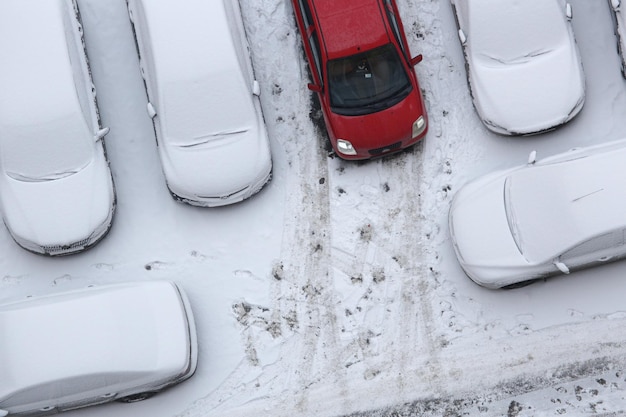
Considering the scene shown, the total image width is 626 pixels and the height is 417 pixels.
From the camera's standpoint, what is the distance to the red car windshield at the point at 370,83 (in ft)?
26.6

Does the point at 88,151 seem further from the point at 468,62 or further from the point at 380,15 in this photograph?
the point at 468,62

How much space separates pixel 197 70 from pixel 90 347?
A: 3218 millimetres

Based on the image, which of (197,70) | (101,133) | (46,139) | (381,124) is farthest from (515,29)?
(46,139)

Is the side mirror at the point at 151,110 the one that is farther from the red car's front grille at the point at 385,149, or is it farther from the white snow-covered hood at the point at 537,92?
the white snow-covered hood at the point at 537,92

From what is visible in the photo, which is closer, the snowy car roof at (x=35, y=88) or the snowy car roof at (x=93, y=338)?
the snowy car roof at (x=93, y=338)

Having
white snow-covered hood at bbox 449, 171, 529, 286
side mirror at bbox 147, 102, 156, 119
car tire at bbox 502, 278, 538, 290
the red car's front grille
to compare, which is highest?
side mirror at bbox 147, 102, 156, 119

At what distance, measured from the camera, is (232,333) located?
27.6 ft

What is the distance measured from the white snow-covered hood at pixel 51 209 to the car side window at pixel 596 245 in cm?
523

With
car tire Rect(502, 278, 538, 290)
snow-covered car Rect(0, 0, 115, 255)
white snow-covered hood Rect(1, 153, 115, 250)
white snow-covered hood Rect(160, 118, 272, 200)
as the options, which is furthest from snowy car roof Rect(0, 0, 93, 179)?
car tire Rect(502, 278, 538, 290)

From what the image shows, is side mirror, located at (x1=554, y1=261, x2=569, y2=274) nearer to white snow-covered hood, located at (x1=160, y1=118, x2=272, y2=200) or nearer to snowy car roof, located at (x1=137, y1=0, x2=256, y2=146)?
white snow-covered hood, located at (x1=160, y1=118, x2=272, y2=200)

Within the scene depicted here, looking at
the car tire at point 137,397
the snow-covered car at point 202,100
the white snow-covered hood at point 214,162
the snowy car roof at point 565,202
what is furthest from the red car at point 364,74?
the car tire at point 137,397

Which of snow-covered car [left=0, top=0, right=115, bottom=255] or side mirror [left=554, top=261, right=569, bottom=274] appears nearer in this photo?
side mirror [left=554, top=261, right=569, bottom=274]

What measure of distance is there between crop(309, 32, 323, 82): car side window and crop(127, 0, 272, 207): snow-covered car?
0.72 metres

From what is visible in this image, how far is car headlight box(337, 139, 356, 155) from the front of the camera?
324 inches
